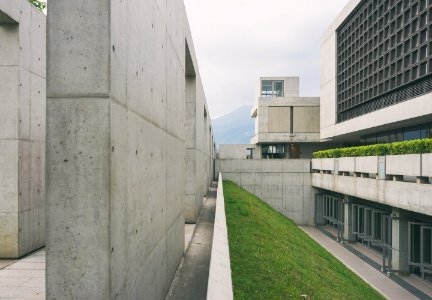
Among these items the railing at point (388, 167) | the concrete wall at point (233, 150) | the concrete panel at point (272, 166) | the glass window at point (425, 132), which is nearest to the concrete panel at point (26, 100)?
the railing at point (388, 167)

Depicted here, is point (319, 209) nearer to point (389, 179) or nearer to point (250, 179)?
point (250, 179)

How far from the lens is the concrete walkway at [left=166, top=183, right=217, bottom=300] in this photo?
6.47 meters

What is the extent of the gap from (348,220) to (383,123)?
24.6ft

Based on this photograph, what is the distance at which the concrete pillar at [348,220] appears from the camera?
82.0 ft

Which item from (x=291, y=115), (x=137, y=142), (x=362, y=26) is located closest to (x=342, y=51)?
(x=362, y=26)

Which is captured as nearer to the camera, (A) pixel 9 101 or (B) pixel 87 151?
(B) pixel 87 151

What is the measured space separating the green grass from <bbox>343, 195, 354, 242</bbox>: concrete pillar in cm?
1058

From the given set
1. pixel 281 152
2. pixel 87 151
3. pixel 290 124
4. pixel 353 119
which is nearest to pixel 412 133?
pixel 353 119

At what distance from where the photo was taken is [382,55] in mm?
24188

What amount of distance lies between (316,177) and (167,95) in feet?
90.5

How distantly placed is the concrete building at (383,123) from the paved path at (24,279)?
45.9ft

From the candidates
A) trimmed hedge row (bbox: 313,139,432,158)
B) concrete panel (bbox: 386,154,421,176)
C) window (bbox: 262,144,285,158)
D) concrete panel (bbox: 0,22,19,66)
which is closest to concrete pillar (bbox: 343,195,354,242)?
trimmed hedge row (bbox: 313,139,432,158)

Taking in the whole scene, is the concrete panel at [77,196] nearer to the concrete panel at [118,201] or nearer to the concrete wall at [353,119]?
the concrete panel at [118,201]

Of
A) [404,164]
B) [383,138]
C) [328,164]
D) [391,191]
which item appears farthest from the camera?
[328,164]
